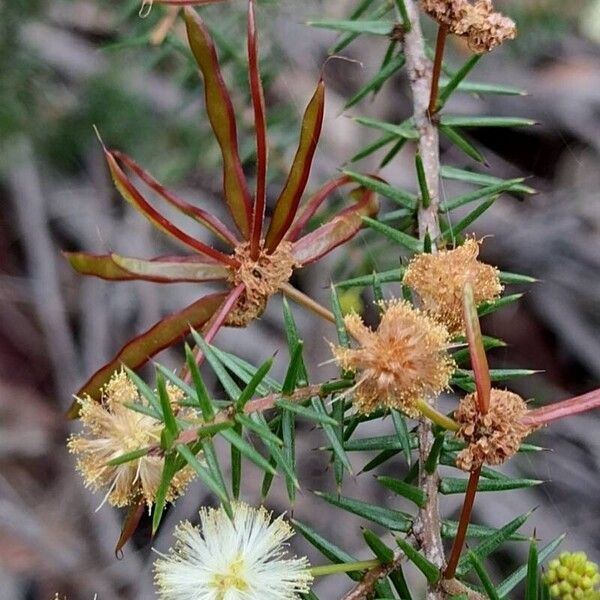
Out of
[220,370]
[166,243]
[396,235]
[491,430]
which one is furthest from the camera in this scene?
[166,243]

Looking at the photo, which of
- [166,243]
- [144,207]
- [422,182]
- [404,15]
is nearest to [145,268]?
[144,207]

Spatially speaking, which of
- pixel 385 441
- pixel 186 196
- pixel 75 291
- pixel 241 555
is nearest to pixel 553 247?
pixel 186 196

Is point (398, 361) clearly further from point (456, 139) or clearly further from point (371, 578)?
point (456, 139)

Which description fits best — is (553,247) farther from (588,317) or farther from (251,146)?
(251,146)

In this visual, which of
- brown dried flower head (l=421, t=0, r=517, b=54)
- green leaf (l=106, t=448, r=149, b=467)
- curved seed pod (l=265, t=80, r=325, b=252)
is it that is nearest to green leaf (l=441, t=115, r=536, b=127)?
brown dried flower head (l=421, t=0, r=517, b=54)

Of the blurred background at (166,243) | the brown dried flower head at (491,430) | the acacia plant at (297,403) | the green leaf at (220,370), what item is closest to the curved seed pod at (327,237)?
the acacia plant at (297,403)

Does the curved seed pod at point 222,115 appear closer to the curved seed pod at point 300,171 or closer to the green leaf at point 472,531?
the curved seed pod at point 300,171
